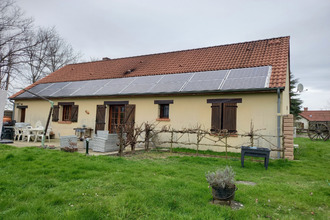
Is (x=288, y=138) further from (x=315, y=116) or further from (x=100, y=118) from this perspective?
(x=315, y=116)

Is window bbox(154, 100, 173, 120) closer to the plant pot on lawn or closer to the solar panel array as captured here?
the solar panel array

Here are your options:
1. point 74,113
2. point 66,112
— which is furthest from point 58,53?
point 74,113

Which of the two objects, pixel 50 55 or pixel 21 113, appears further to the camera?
pixel 50 55

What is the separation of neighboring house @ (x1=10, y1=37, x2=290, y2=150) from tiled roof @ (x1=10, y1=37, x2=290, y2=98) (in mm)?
35

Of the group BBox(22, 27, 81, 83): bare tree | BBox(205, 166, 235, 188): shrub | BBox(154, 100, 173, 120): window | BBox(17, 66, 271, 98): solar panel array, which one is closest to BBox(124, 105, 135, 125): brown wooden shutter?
BBox(17, 66, 271, 98): solar panel array

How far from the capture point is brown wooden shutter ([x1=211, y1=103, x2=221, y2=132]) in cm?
912

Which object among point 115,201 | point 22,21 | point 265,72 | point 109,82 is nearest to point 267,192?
point 115,201

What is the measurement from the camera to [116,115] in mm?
11875

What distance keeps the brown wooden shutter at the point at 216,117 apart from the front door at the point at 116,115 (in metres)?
4.86

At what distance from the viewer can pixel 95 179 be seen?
430 centimetres

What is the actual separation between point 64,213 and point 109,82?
11.0m

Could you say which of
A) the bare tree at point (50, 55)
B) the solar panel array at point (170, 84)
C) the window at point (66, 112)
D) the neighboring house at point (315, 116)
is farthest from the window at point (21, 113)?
the neighboring house at point (315, 116)

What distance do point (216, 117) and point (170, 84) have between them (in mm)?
2902

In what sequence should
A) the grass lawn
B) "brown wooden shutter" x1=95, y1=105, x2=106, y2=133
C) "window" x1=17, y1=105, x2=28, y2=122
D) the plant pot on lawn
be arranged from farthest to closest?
"window" x1=17, y1=105, x2=28, y2=122 → "brown wooden shutter" x1=95, y1=105, x2=106, y2=133 → the plant pot on lawn → the grass lawn
